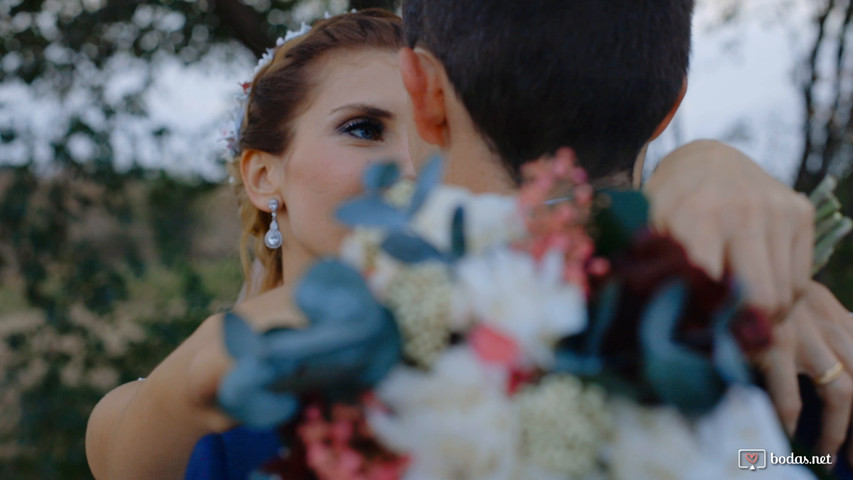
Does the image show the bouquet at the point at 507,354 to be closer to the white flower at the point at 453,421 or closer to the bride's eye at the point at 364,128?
the white flower at the point at 453,421

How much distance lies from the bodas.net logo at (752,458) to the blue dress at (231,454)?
1.16m

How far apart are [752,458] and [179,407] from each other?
3.89 ft

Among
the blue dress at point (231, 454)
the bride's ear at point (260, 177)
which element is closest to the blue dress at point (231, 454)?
the blue dress at point (231, 454)

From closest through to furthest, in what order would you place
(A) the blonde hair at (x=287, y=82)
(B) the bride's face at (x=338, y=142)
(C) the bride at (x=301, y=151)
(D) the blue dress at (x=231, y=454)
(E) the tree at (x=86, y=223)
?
(D) the blue dress at (x=231, y=454)
(C) the bride at (x=301, y=151)
(B) the bride's face at (x=338, y=142)
(A) the blonde hair at (x=287, y=82)
(E) the tree at (x=86, y=223)

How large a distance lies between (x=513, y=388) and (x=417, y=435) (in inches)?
5.5

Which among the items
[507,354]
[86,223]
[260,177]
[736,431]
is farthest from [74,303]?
[736,431]

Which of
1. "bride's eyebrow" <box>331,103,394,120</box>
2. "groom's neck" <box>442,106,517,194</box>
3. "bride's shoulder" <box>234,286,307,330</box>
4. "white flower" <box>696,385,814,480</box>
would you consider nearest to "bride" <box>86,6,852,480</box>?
"bride's eyebrow" <box>331,103,394,120</box>

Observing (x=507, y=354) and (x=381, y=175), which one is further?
(x=381, y=175)

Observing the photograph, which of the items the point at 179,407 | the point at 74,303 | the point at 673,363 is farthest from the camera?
the point at 74,303

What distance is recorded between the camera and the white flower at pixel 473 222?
3.39 feet

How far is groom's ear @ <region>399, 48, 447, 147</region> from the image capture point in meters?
1.46

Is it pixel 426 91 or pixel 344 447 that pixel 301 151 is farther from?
pixel 344 447

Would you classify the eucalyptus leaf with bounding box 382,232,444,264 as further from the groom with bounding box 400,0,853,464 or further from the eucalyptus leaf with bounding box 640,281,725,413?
the groom with bounding box 400,0,853,464

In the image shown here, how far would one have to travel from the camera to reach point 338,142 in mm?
2771
